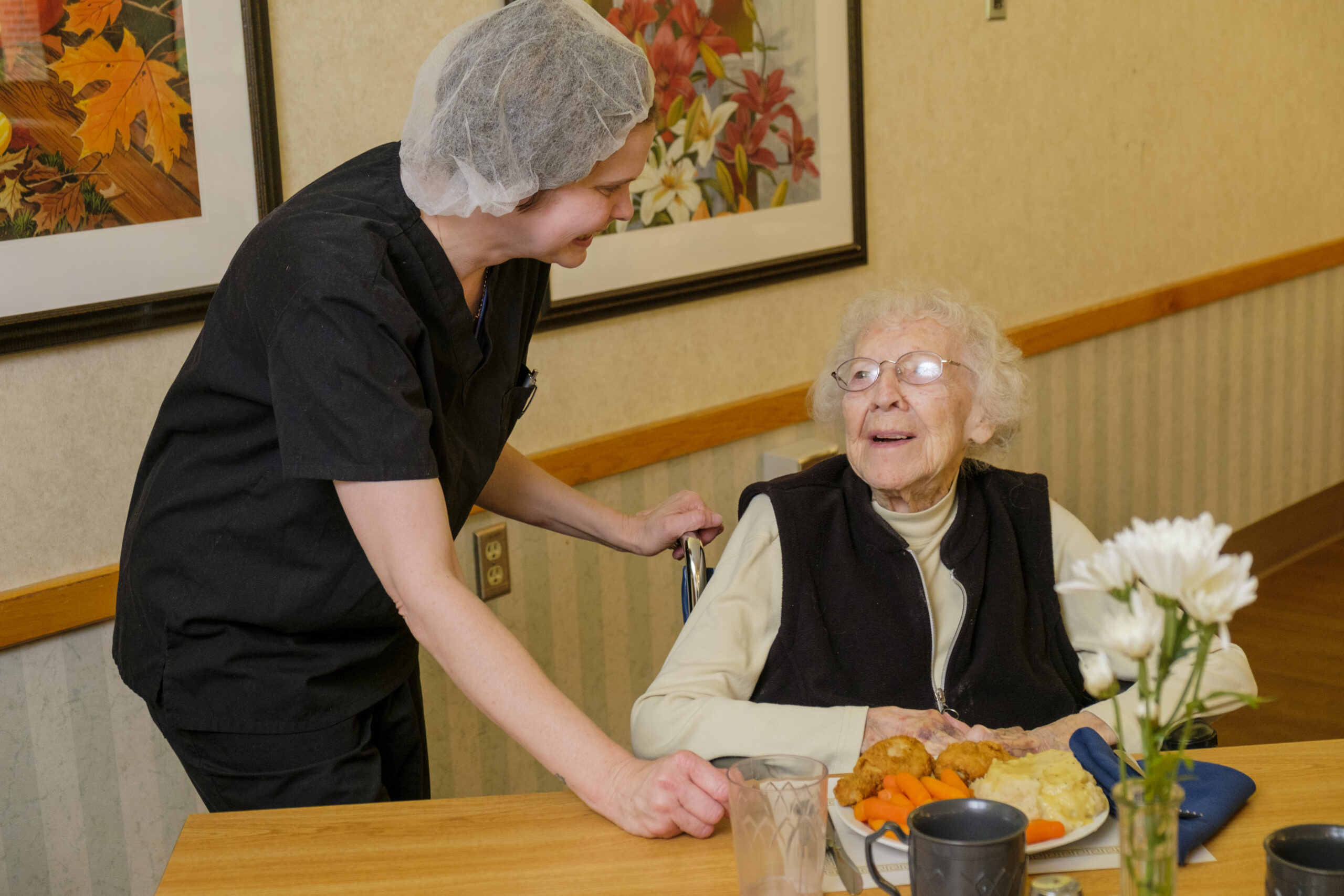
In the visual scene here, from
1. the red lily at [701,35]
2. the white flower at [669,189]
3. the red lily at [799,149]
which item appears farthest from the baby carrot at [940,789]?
the red lily at [799,149]

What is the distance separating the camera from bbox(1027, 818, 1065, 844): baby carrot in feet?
3.96

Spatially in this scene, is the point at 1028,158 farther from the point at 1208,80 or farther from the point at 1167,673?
the point at 1167,673

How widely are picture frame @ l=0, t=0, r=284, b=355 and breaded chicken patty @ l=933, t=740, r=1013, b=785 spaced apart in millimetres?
1387

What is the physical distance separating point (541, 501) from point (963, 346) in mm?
667

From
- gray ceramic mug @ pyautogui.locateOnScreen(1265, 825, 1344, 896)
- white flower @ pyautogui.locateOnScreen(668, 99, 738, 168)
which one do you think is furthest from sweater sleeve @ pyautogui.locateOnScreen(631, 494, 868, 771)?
white flower @ pyautogui.locateOnScreen(668, 99, 738, 168)

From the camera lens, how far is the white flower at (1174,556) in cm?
79

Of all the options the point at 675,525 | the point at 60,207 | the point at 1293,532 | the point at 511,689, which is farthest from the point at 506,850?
the point at 1293,532

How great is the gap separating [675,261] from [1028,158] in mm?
1363

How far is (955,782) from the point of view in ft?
4.25

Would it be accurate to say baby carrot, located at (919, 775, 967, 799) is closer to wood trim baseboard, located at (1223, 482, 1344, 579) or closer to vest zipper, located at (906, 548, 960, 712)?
vest zipper, located at (906, 548, 960, 712)

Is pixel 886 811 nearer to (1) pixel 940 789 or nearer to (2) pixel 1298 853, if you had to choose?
(1) pixel 940 789

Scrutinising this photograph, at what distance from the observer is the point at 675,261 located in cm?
280

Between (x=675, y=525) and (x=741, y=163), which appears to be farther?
(x=741, y=163)

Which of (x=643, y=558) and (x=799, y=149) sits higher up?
(x=799, y=149)
